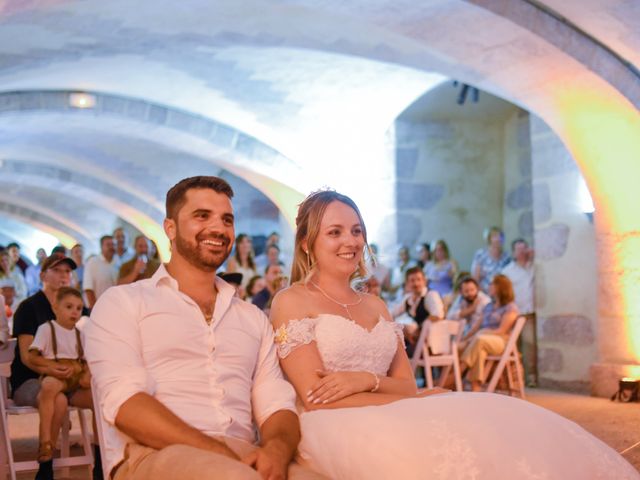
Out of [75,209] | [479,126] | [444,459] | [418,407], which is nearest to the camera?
[444,459]

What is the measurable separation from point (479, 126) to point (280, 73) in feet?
11.1

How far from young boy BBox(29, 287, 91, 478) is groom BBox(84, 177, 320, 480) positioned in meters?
1.98

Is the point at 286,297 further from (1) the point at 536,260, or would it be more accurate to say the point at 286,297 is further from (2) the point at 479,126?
(2) the point at 479,126

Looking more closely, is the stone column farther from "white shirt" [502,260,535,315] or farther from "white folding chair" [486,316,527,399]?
"white shirt" [502,260,535,315]

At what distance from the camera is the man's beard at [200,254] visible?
2598mm

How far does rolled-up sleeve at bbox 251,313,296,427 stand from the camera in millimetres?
2600

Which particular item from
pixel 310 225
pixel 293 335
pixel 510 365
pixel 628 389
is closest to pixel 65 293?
pixel 310 225

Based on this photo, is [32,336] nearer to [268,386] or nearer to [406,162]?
[268,386]

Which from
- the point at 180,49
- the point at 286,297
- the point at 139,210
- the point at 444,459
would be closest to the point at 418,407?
the point at 444,459

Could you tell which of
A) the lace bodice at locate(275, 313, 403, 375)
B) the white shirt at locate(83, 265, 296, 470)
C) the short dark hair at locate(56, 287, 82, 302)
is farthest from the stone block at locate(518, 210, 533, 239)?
the white shirt at locate(83, 265, 296, 470)

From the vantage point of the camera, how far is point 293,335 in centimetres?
279

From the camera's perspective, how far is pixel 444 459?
2232 mm

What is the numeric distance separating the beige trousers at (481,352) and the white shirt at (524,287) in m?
1.78

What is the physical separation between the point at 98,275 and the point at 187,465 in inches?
253
